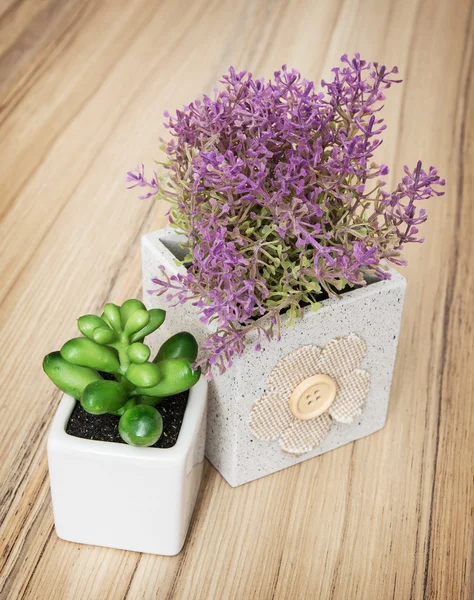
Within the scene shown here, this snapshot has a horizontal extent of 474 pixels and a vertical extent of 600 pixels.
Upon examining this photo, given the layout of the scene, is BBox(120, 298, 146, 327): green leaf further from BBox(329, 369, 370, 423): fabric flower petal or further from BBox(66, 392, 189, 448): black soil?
BBox(329, 369, 370, 423): fabric flower petal

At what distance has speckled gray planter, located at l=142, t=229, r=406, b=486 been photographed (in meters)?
0.84

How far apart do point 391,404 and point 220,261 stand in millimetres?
386

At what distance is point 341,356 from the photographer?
35.5 inches

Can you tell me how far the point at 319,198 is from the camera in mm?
811

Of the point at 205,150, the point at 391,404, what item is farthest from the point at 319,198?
the point at 391,404

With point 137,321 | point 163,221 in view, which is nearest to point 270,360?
point 137,321

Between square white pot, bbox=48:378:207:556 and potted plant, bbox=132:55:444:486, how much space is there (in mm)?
67

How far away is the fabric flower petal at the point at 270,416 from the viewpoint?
872 mm

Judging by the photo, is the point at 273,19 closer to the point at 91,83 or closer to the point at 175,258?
the point at 91,83

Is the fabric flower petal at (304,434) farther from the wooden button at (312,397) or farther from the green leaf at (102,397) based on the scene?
the green leaf at (102,397)

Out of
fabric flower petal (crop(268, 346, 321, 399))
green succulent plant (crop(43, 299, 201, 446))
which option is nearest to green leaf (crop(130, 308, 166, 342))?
green succulent plant (crop(43, 299, 201, 446))

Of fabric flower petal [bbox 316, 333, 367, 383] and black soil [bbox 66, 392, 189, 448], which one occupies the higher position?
fabric flower petal [bbox 316, 333, 367, 383]

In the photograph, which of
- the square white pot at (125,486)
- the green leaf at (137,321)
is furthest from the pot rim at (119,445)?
the green leaf at (137,321)

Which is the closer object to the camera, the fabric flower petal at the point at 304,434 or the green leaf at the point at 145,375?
the green leaf at the point at 145,375
